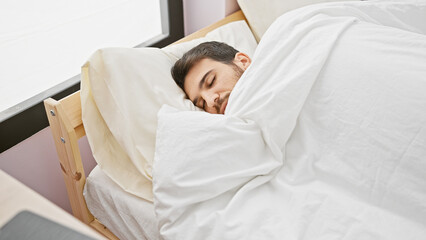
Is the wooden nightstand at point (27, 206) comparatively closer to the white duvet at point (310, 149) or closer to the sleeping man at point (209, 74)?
the white duvet at point (310, 149)

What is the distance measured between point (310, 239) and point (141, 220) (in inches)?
17.2

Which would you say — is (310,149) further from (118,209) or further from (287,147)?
(118,209)

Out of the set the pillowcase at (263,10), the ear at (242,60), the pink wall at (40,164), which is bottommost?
the pink wall at (40,164)

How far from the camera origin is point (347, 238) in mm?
725

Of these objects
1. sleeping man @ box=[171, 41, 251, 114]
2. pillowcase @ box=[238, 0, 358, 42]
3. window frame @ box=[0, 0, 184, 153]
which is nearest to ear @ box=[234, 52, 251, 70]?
sleeping man @ box=[171, 41, 251, 114]

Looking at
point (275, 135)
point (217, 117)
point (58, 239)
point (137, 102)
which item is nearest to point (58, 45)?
point (137, 102)

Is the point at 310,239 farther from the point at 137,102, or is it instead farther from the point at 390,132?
the point at 137,102

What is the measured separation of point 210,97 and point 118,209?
412 mm

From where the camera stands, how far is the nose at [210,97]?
3.49 ft

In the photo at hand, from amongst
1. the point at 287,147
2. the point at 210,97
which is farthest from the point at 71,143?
the point at 287,147

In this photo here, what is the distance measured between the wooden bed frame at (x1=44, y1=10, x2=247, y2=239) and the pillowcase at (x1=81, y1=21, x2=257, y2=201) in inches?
1.4

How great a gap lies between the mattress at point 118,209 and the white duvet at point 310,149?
0.10 metres

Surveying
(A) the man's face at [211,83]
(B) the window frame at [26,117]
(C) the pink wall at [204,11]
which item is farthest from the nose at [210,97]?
Answer: (C) the pink wall at [204,11]

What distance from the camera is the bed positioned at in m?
0.77
